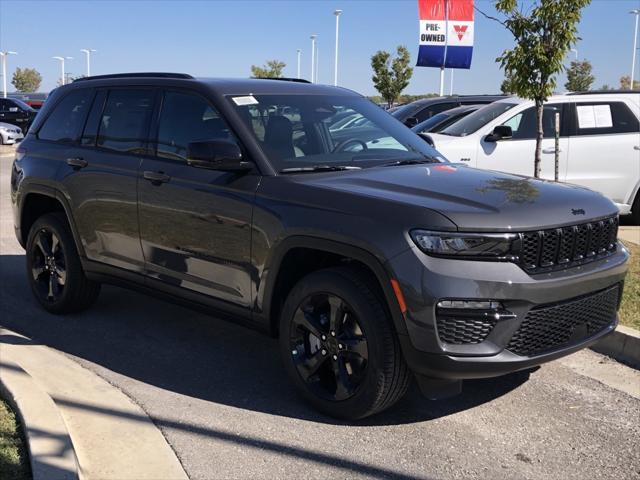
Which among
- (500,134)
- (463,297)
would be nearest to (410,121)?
(500,134)

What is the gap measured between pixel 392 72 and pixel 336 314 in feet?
115

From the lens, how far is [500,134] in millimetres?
9219

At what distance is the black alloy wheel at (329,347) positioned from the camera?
3803 millimetres

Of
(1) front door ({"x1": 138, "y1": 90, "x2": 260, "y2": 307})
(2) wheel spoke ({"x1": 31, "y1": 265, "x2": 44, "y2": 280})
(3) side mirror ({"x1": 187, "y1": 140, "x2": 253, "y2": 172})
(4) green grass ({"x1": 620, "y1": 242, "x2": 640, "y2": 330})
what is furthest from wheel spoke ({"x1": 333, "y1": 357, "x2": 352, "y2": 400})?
Result: (2) wheel spoke ({"x1": 31, "y1": 265, "x2": 44, "y2": 280})

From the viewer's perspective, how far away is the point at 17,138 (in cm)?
2695

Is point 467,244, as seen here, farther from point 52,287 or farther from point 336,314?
point 52,287

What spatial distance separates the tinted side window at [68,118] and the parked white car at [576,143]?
5.11m

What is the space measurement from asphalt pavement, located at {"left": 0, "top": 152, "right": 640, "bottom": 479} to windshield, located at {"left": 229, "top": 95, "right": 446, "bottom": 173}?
1444mm

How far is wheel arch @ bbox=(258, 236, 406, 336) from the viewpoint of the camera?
3.53 metres

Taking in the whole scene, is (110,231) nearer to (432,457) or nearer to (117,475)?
(117,475)

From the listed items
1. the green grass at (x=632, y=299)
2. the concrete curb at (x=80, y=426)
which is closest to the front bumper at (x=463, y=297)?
the concrete curb at (x=80, y=426)

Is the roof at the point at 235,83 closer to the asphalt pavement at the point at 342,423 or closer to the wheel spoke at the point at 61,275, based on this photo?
the wheel spoke at the point at 61,275

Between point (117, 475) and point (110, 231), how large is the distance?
88.8 inches

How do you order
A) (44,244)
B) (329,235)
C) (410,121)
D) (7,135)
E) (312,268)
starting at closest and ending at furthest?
(329,235)
(312,268)
(44,244)
(410,121)
(7,135)
